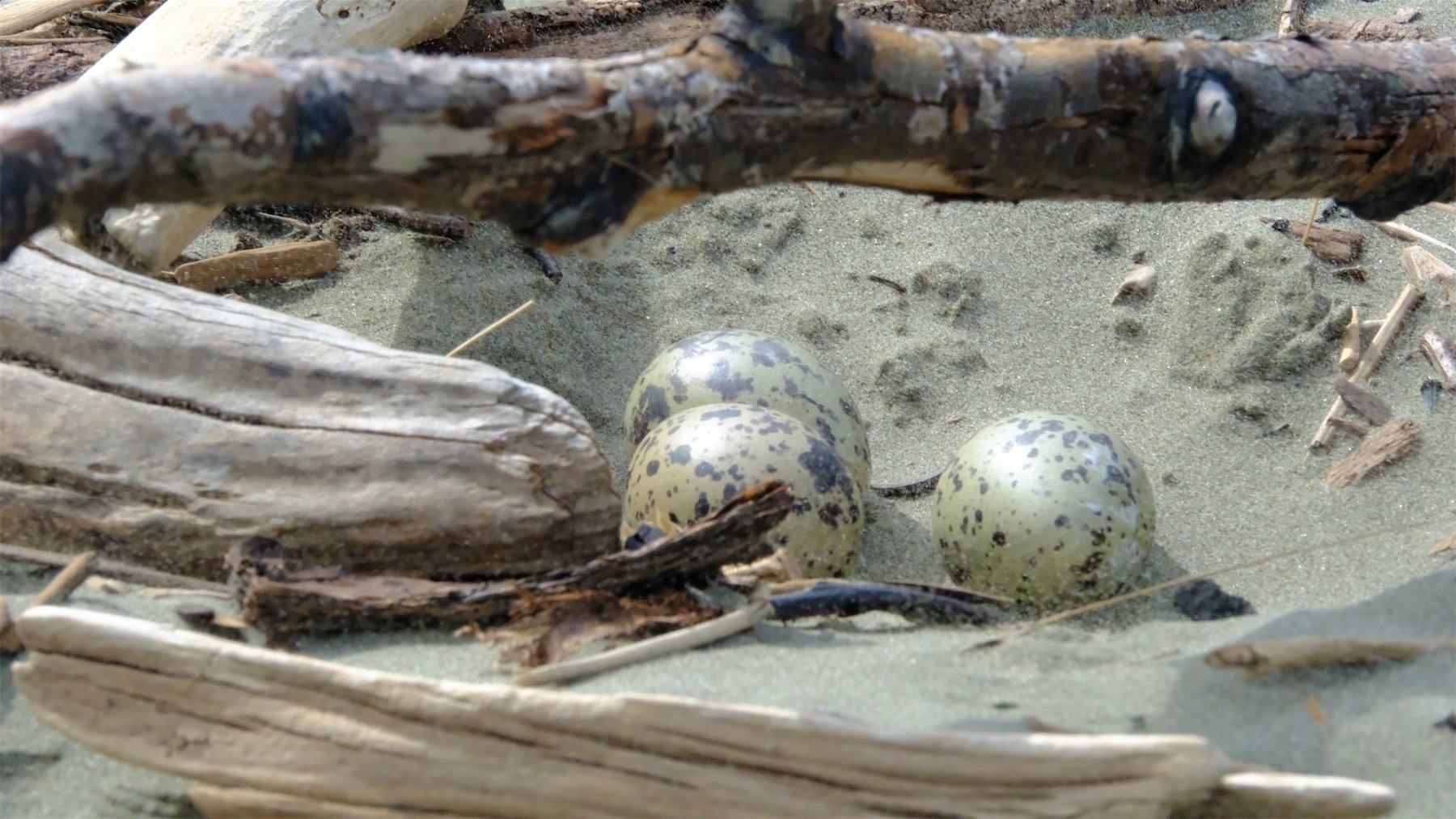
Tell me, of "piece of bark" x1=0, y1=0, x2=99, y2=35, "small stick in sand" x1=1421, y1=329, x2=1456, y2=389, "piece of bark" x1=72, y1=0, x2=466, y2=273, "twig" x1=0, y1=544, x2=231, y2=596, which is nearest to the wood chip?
"small stick in sand" x1=1421, y1=329, x2=1456, y2=389

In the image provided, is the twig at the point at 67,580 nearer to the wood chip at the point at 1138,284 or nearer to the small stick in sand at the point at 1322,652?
A: the small stick in sand at the point at 1322,652

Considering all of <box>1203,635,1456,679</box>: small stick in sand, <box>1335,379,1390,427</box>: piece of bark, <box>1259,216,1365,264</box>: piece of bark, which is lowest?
<box>1335,379,1390,427</box>: piece of bark

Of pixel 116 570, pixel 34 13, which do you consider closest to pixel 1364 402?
pixel 116 570

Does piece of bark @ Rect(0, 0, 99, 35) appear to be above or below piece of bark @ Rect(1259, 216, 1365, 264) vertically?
above

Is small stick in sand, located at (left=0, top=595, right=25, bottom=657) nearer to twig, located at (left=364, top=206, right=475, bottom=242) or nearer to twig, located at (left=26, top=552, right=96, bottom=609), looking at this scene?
twig, located at (left=26, top=552, right=96, bottom=609)

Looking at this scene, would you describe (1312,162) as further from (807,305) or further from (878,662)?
(807,305)

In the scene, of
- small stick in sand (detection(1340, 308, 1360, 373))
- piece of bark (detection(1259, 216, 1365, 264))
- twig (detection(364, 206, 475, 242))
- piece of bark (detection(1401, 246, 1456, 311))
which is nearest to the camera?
small stick in sand (detection(1340, 308, 1360, 373))
